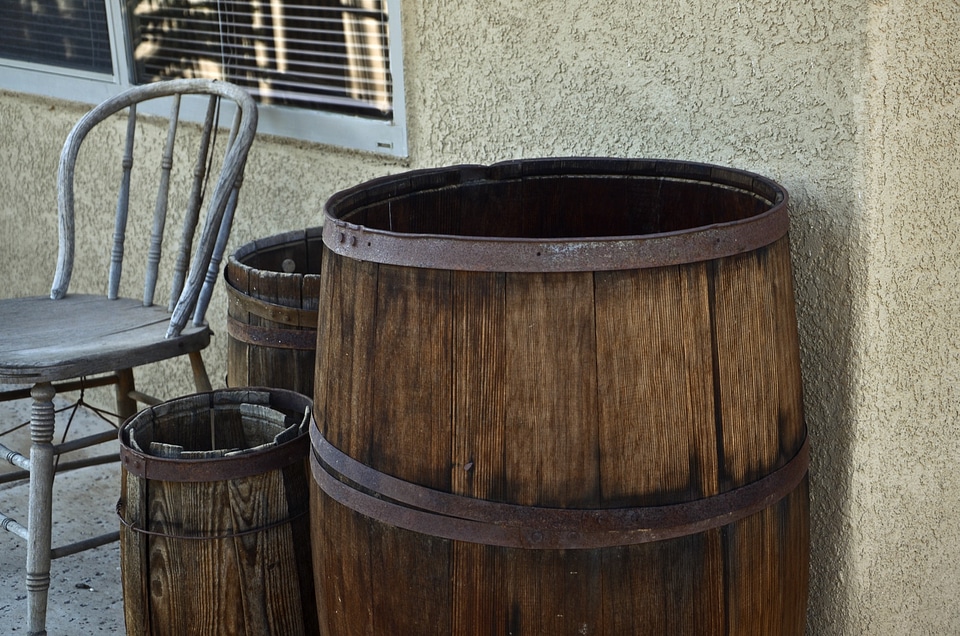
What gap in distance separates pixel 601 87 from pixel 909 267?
2.19 ft

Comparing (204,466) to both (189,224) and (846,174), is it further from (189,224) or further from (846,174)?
(846,174)

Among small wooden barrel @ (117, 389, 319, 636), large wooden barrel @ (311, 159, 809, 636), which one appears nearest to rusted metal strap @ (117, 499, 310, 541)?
small wooden barrel @ (117, 389, 319, 636)

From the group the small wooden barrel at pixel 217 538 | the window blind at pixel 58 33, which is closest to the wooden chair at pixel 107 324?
the small wooden barrel at pixel 217 538

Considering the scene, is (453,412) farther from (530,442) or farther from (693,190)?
(693,190)

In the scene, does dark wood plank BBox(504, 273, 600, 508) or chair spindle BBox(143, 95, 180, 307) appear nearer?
dark wood plank BBox(504, 273, 600, 508)

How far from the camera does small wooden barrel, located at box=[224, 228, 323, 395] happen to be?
2.05 metres

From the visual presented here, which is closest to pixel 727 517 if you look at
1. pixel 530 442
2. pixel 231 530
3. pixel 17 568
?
pixel 530 442

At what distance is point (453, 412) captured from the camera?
1.35 metres

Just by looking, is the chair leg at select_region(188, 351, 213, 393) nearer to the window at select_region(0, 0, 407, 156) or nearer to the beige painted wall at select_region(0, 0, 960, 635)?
the window at select_region(0, 0, 407, 156)

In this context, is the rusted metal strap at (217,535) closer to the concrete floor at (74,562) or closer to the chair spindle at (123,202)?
the concrete floor at (74,562)

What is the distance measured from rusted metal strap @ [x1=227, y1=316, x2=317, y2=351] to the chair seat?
0.95 feet

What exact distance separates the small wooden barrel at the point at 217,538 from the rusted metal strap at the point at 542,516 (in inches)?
15.5

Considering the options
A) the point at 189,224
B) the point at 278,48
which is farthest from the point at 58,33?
the point at 189,224

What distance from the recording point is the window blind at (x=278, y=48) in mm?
2631
